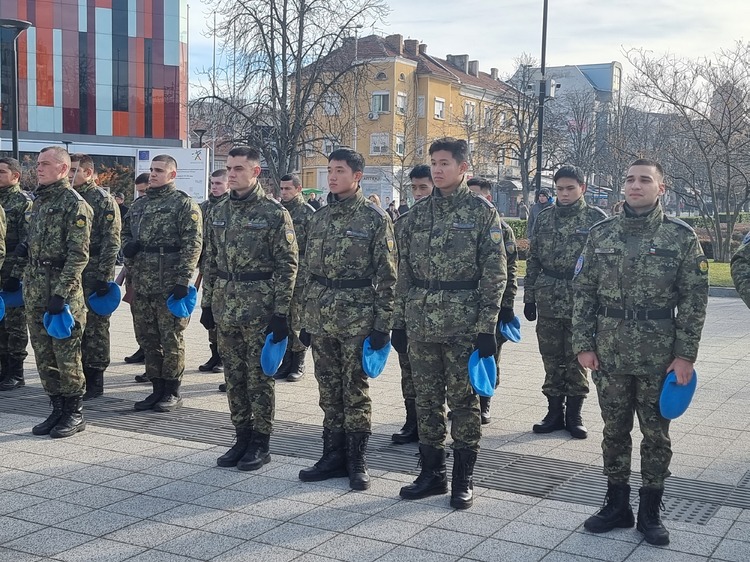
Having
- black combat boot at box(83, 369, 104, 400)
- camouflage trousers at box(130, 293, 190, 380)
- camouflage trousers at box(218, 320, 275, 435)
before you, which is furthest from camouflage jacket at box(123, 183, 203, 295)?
camouflage trousers at box(218, 320, 275, 435)

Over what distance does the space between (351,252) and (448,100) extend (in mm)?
59567

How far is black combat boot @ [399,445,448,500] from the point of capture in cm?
553

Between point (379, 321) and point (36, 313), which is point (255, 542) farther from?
point (36, 313)

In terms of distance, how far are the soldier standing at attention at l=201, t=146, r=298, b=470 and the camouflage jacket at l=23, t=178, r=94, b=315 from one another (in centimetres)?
136

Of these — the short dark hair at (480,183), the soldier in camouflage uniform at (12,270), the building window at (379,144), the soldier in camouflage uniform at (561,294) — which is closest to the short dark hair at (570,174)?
the soldier in camouflage uniform at (561,294)

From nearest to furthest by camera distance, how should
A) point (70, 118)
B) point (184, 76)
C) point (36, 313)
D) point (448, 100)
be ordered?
point (36, 313)
point (70, 118)
point (184, 76)
point (448, 100)

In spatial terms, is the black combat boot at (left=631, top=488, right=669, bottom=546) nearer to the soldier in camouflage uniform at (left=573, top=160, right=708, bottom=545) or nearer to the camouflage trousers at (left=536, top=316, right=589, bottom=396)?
the soldier in camouflage uniform at (left=573, top=160, right=708, bottom=545)

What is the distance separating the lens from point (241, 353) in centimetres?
632

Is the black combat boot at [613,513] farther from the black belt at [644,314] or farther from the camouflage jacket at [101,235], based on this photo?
the camouflage jacket at [101,235]

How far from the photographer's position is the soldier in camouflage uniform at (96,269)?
801 centimetres

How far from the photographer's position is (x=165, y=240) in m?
7.93

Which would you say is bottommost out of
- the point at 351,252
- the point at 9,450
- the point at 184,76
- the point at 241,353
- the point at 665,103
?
the point at 9,450

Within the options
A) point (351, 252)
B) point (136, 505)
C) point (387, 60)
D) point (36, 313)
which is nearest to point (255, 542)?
point (136, 505)

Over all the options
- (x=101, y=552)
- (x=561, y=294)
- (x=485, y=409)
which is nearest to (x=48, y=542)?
(x=101, y=552)
